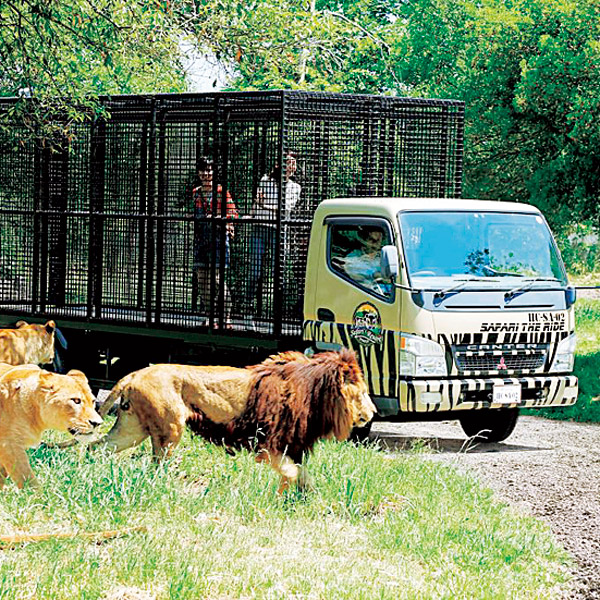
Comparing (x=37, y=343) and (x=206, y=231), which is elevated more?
(x=206, y=231)

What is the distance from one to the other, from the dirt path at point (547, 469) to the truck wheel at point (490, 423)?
12 cm

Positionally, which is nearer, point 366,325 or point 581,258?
point 366,325

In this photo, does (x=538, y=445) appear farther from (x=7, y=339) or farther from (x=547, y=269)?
(x=7, y=339)

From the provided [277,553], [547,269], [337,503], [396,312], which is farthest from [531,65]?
[277,553]

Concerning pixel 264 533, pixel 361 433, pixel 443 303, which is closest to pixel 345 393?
pixel 264 533

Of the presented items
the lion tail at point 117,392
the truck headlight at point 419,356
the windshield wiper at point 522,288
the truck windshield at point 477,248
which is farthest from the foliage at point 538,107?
the lion tail at point 117,392

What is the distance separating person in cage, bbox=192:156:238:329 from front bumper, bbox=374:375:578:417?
7.71ft

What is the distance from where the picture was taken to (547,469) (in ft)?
34.4

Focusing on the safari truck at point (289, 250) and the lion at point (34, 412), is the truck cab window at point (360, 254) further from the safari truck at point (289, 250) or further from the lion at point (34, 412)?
the lion at point (34, 412)

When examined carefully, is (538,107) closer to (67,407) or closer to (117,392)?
(117,392)

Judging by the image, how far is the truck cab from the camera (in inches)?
413

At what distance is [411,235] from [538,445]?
273 centimetres

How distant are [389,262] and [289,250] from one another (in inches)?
65.3

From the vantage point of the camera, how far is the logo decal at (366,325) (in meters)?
10.7
